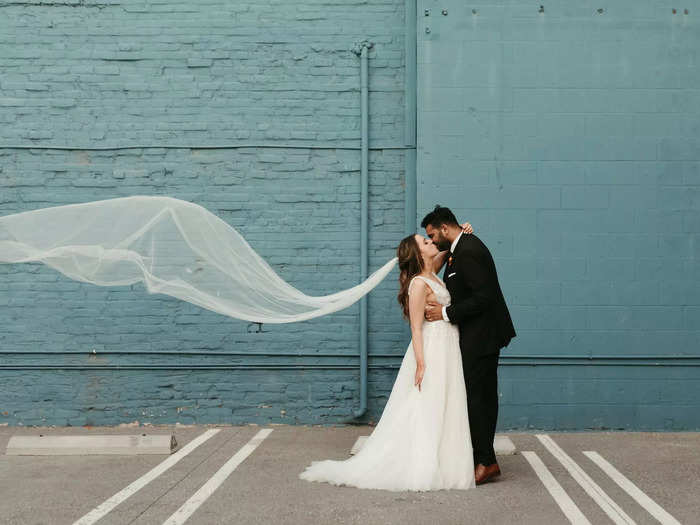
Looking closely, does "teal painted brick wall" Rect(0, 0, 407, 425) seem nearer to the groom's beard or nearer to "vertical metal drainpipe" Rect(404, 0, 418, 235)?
"vertical metal drainpipe" Rect(404, 0, 418, 235)

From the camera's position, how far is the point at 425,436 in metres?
5.86

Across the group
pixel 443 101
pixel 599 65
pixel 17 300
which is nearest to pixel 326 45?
pixel 443 101

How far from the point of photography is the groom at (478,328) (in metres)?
6.13

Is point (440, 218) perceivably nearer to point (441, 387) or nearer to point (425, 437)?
point (441, 387)

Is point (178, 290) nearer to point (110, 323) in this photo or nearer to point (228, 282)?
point (228, 282)

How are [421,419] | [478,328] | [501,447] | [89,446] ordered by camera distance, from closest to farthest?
[421,419]
[478,328]
[89,446]
[501,447]

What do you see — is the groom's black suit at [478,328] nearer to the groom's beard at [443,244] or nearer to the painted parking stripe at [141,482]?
the groom's beard at [443,244]

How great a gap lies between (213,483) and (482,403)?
6.78 feet

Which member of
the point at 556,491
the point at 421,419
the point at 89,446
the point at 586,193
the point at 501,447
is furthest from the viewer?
A: the point at 586,193

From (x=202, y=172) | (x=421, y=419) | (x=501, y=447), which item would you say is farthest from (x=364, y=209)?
(x=421, y=419)

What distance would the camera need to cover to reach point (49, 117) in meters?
8.59

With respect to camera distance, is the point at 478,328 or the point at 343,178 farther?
the point at 343,178

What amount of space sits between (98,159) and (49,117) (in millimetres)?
678

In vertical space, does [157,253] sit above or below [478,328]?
above
